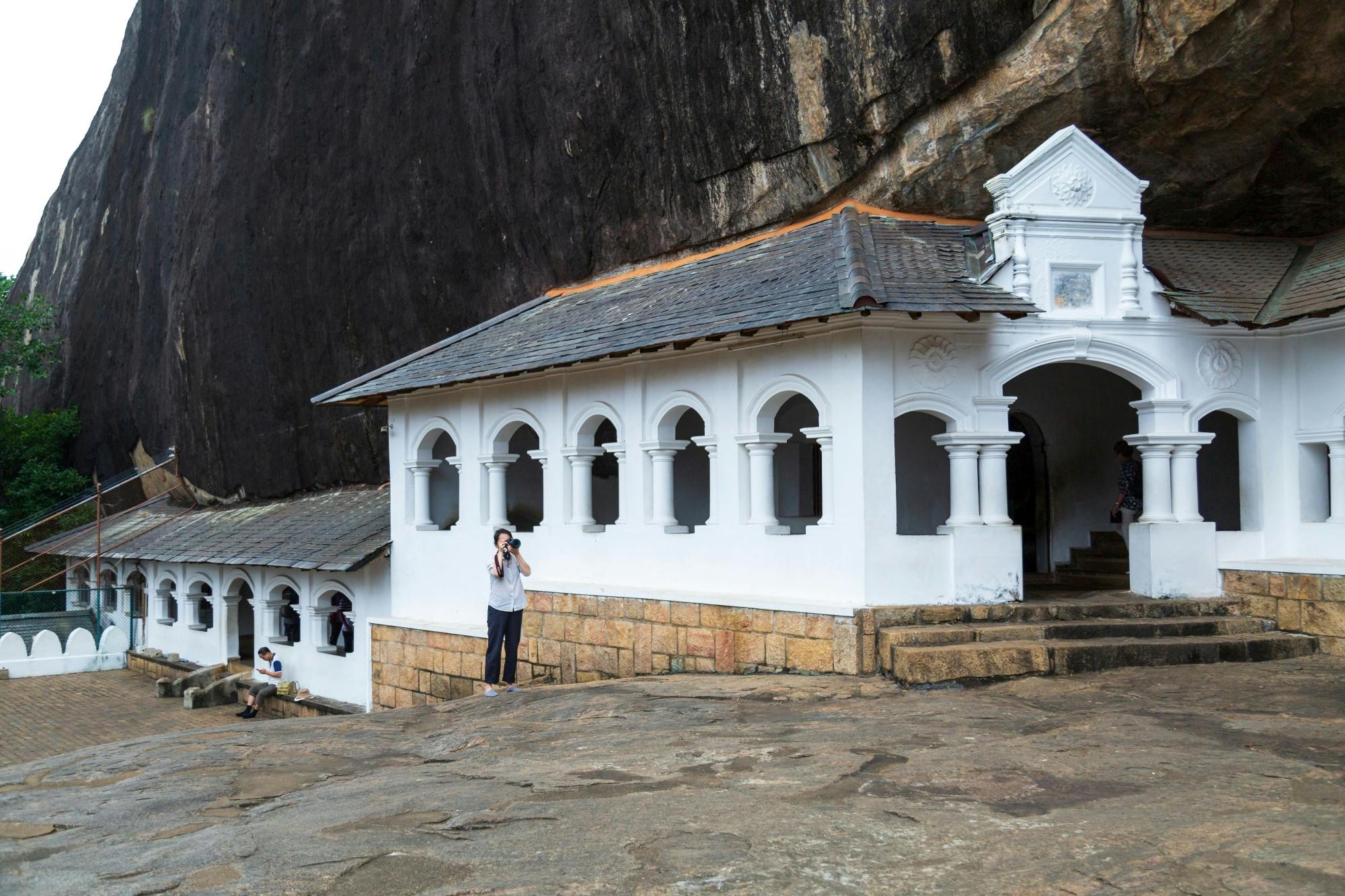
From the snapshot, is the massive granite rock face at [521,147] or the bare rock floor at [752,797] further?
the massive granite rock face at [521,147]

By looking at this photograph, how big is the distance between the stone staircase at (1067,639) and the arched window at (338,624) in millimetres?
10582

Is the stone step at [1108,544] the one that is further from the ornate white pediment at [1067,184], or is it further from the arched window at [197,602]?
the arched window at [197,602]

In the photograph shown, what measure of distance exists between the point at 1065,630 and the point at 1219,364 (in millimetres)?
3350

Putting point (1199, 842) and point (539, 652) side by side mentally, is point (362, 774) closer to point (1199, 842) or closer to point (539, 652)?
point (1199, 842)

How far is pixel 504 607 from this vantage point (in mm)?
11094

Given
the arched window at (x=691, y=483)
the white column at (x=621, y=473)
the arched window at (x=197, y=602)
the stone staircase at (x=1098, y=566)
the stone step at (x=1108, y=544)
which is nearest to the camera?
the stone staircase at (x=1098, y=566)

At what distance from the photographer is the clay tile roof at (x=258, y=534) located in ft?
58.5

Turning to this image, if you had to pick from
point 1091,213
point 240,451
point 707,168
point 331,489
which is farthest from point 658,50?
point 240,451

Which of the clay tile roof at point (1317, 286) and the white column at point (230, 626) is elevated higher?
the clay tile roof at point (1317, 286)

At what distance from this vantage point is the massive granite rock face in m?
11.7

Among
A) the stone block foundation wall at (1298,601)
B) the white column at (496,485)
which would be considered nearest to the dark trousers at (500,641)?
the white column at (496,485)

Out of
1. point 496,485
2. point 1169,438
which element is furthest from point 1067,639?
point 496,485

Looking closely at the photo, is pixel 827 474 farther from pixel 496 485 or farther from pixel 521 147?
pixel 521 147

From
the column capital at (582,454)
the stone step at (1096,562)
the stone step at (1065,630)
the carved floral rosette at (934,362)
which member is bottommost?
the stone step at (1065,630)
